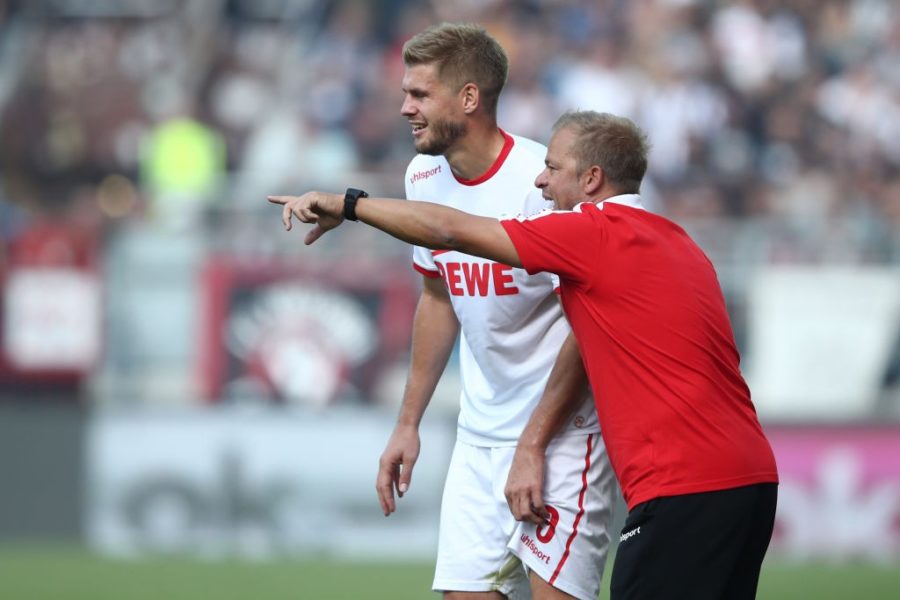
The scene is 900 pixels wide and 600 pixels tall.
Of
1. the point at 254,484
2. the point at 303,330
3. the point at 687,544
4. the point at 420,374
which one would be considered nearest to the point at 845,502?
the point at 303,330

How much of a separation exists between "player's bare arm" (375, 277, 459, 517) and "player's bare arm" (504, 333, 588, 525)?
2.02 feet

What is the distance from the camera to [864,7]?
607 inches

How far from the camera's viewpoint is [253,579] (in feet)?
33.2

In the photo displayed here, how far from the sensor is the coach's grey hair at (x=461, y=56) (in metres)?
5.14

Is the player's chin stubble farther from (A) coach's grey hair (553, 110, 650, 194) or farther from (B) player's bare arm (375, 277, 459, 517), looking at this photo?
(B) player's bare arm (375, 277, 459, 517)

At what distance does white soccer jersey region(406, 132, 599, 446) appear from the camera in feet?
17.1

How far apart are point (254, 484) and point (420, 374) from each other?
599cm

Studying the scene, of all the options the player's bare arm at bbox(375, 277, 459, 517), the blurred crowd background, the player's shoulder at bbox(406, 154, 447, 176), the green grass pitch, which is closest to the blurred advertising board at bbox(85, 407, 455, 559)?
the blurred crowd background

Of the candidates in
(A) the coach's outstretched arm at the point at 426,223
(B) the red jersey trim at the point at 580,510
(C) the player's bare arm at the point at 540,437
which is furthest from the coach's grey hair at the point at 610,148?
(B) the red jersey trim at the point at 580,510

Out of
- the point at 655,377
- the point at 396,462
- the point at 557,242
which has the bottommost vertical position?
the point at 396,462

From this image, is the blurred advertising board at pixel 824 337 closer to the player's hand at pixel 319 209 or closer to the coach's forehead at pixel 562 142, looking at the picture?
the coach's forehead at pixel 562 142

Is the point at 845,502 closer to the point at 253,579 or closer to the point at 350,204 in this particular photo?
the point at 253,579

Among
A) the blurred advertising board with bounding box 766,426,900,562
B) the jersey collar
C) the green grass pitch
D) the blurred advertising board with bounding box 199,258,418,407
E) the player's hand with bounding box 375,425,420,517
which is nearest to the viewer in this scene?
the jersey collar

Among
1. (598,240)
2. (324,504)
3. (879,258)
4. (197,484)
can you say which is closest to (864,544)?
(879,258)
